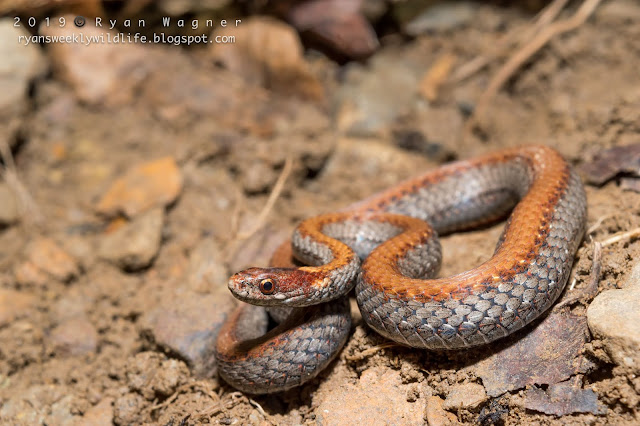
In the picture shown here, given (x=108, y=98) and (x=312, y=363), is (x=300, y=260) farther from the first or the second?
(x=108, y=98)

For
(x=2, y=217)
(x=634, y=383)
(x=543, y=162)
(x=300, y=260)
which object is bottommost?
(x=2, y=217)

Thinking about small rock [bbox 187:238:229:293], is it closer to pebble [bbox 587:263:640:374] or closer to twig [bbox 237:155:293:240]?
twig [bbox 237:155:293:240]

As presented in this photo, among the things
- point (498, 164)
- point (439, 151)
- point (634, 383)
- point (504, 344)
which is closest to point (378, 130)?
point (439, 151)

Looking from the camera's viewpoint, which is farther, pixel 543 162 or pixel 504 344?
pixel 543 162

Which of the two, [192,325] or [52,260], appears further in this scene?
[52,260]

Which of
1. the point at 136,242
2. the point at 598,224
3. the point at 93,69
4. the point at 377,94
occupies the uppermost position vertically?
the point at 598,224

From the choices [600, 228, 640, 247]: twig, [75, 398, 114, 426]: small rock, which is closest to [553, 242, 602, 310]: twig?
[600, 228, 640, 247]: twig

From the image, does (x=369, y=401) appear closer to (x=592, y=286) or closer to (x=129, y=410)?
(x=592, y=286)

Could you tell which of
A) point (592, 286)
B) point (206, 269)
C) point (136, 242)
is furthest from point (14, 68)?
point (592, 286)

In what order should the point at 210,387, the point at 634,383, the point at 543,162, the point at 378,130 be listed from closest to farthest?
the point at 634,383 → the point at 210,387 → the point at 543,162 → the point at 378,130
